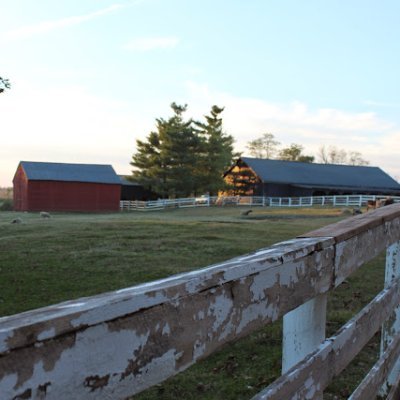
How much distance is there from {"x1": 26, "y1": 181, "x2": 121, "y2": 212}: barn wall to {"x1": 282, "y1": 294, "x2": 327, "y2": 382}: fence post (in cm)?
4504

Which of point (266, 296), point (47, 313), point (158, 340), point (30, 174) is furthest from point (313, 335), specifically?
point (30, 174)

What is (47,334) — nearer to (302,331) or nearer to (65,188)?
(302,331)

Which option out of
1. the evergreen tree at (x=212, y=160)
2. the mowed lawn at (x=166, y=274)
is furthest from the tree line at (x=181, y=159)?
the mowed lawn at (x=166, y=274)

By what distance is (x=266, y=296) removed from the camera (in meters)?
1.41

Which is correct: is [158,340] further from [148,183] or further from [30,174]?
[148,183]

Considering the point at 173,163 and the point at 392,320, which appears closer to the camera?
the point at 392,320

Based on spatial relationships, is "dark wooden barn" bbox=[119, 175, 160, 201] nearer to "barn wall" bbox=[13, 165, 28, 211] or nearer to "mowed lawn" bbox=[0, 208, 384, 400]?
"barn wall" bbox=[13, 165, 28, 211]

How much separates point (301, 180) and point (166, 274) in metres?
45.2

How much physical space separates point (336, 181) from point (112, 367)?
54.2m

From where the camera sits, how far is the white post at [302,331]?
1.71 m

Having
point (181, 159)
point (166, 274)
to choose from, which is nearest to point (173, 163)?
point (181, 159)

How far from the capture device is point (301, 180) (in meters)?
52.1

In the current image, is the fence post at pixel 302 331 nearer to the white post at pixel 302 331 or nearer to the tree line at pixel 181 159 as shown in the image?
the white post at pixel 302 331

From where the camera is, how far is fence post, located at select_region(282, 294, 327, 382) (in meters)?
1.71
